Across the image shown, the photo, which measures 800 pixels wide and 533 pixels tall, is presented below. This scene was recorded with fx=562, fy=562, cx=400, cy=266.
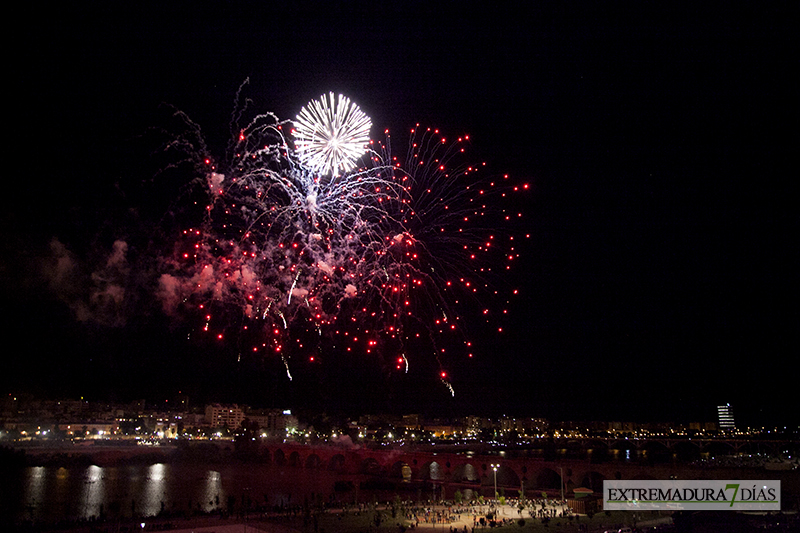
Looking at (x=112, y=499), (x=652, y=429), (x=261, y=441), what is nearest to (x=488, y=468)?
(x=112, y=499)

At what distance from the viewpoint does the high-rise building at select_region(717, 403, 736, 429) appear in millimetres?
110250

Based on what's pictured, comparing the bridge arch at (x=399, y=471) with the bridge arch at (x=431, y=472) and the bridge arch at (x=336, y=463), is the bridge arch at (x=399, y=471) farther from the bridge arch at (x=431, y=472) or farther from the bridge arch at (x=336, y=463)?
the bridge arch at (x=336, y=463)

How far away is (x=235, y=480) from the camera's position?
4316 centimetres

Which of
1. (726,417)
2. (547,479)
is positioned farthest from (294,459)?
(726,417)

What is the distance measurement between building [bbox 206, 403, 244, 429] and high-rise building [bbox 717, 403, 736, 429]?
93.4 metres

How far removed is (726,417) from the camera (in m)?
112

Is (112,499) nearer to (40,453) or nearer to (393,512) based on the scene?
(393,512)

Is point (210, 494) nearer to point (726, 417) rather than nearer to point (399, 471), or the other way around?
point (399, 471)

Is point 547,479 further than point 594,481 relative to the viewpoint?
Yes

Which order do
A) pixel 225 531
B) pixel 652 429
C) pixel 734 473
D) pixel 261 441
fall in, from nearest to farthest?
pixel 225 531, pixel 734 473, pixel 261 441, pixel 652 429

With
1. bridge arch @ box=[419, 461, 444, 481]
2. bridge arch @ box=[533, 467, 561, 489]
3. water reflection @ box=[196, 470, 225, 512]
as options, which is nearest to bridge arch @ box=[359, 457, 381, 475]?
bridge arch @ box=[419, 461, 444, 481]

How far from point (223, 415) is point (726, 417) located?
98061 millimetres

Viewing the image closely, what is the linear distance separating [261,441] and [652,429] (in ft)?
264

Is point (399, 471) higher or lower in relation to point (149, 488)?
lower
